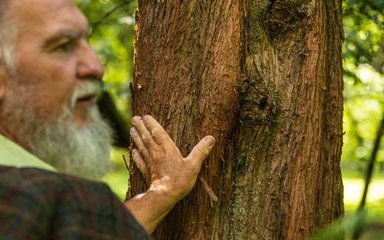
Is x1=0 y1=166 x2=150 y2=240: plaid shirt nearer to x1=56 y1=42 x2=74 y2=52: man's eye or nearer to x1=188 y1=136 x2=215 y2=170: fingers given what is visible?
x1=56 y1=42 x2=74 y2=52: man's eye

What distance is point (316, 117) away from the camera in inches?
118

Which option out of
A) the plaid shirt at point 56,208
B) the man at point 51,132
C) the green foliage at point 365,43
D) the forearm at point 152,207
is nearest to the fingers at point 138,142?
the forearm at point 152,207

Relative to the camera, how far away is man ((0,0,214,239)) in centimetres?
179

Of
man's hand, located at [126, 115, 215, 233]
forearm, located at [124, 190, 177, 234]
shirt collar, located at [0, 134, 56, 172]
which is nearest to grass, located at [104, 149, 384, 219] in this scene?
man's hand, located at [126, 115, 215, 233]

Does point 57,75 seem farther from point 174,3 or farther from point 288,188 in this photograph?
point 288,188

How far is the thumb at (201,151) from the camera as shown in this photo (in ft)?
9.29

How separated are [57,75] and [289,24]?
3.73ft

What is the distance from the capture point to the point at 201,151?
2.84 metres

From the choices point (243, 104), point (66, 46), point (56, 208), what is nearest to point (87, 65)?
point (66, 46)

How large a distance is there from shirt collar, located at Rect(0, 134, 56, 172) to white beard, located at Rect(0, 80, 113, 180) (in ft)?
0.51

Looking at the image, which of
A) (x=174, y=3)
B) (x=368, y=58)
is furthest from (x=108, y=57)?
(x=174, y=3)

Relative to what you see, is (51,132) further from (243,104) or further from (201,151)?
(243,104)

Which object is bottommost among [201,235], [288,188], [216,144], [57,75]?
[201,235]

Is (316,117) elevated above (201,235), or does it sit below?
above
